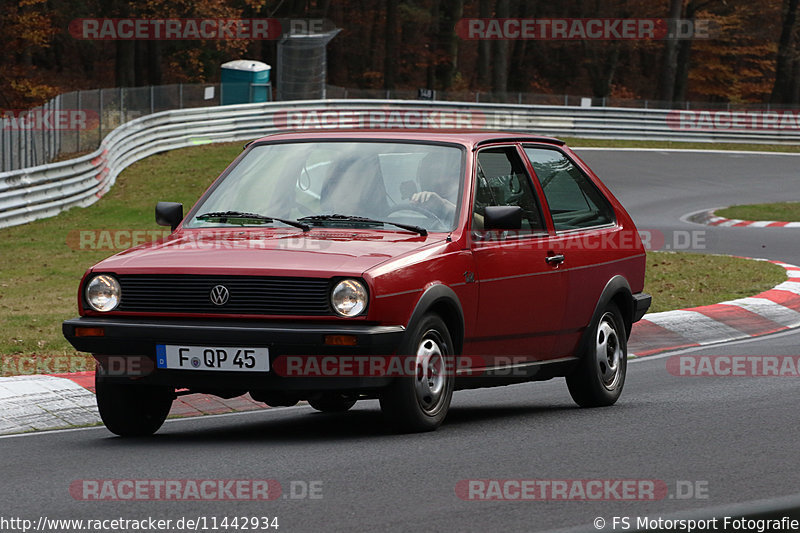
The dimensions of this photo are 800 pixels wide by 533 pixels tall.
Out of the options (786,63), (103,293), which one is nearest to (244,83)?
(786,63)

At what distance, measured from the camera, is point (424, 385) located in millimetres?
7008

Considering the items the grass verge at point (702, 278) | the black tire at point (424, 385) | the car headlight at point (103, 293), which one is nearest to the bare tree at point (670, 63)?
the grass verge at point (702, 278)

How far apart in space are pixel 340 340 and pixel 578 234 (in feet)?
8.75

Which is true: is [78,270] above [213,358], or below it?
below

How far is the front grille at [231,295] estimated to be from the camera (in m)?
6.63

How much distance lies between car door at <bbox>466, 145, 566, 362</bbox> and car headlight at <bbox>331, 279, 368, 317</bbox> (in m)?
1.06

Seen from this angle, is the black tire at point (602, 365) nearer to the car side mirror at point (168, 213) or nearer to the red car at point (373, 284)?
the red car at point (373, 284)

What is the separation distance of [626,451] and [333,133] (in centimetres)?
275

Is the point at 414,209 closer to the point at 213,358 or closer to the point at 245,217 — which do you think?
the point at 245,217

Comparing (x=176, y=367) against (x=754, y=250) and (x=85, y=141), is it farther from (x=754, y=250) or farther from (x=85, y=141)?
(x=85, y=141)

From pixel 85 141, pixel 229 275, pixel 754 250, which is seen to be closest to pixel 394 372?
pixel 229 275

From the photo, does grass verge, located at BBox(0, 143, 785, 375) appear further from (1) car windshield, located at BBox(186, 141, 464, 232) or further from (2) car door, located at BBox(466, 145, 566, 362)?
(2) car door, located at BBox(466, 145, 566, 362)

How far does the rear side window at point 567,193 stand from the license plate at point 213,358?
2635 millimetres

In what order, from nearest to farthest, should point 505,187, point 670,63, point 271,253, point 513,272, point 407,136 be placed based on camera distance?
point 271,253
point 513,272
point 407,136
point 505,187
point 670,63
